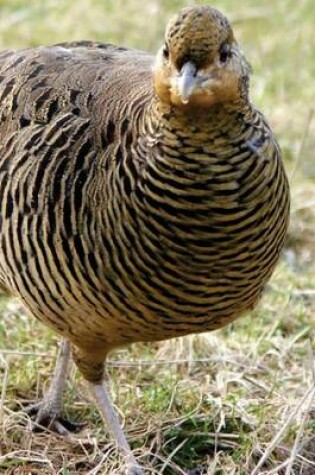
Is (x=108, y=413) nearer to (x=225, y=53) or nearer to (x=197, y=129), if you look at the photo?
(x=197, y=129)

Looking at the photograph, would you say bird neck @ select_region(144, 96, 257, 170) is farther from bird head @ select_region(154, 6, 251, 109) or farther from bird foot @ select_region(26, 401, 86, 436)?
bird foot @ select_region(26, 401, 86, 436)

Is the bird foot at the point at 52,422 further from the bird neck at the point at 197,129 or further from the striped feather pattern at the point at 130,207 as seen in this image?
the bird neck at the point at 197,129

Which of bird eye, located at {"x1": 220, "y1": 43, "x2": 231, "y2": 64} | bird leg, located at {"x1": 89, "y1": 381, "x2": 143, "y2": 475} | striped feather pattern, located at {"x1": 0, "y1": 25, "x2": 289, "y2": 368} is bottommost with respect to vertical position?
bird leg, located at {"x1": 89, "y1": 381, "x2": 143, "y2": 475}

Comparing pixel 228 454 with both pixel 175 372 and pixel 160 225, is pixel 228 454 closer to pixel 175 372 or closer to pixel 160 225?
pixel 175 372

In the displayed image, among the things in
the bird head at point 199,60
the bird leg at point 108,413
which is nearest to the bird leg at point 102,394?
the bird leg at point 108,413

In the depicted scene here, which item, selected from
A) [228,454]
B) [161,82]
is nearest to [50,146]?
[161,82]

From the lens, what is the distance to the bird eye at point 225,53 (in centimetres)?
328

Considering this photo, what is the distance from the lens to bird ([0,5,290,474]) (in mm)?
3381

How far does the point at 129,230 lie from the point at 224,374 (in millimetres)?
1371

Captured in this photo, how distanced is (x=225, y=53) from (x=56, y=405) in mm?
1768

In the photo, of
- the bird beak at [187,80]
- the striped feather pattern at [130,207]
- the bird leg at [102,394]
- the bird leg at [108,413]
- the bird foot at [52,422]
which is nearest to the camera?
the bird beak at [187,80]

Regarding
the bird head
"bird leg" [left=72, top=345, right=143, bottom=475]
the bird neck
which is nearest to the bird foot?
"bird leg" [left=72, top=345, right=143, bottom=475]

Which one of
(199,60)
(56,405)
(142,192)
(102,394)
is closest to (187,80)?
(199,60)

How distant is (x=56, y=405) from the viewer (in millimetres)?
4637
